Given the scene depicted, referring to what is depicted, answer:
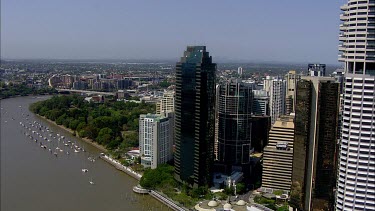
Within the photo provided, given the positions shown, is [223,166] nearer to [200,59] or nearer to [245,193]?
[245,193]

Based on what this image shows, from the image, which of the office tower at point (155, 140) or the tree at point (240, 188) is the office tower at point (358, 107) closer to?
the tree at point (240, 188)

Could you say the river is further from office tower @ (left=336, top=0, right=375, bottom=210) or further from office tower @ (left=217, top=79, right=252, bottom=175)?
office tower @ (left=336, top=0, right=375, bottom=210)

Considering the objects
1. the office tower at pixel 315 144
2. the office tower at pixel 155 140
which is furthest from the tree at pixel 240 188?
the office tower at pixel 155 140

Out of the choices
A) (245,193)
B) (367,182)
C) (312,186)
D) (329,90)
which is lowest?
(245,193)

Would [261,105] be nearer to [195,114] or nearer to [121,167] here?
[195,114]

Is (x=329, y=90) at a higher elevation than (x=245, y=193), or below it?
higher

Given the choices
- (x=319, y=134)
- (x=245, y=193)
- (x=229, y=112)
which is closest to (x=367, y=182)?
(x=319, y=134)
